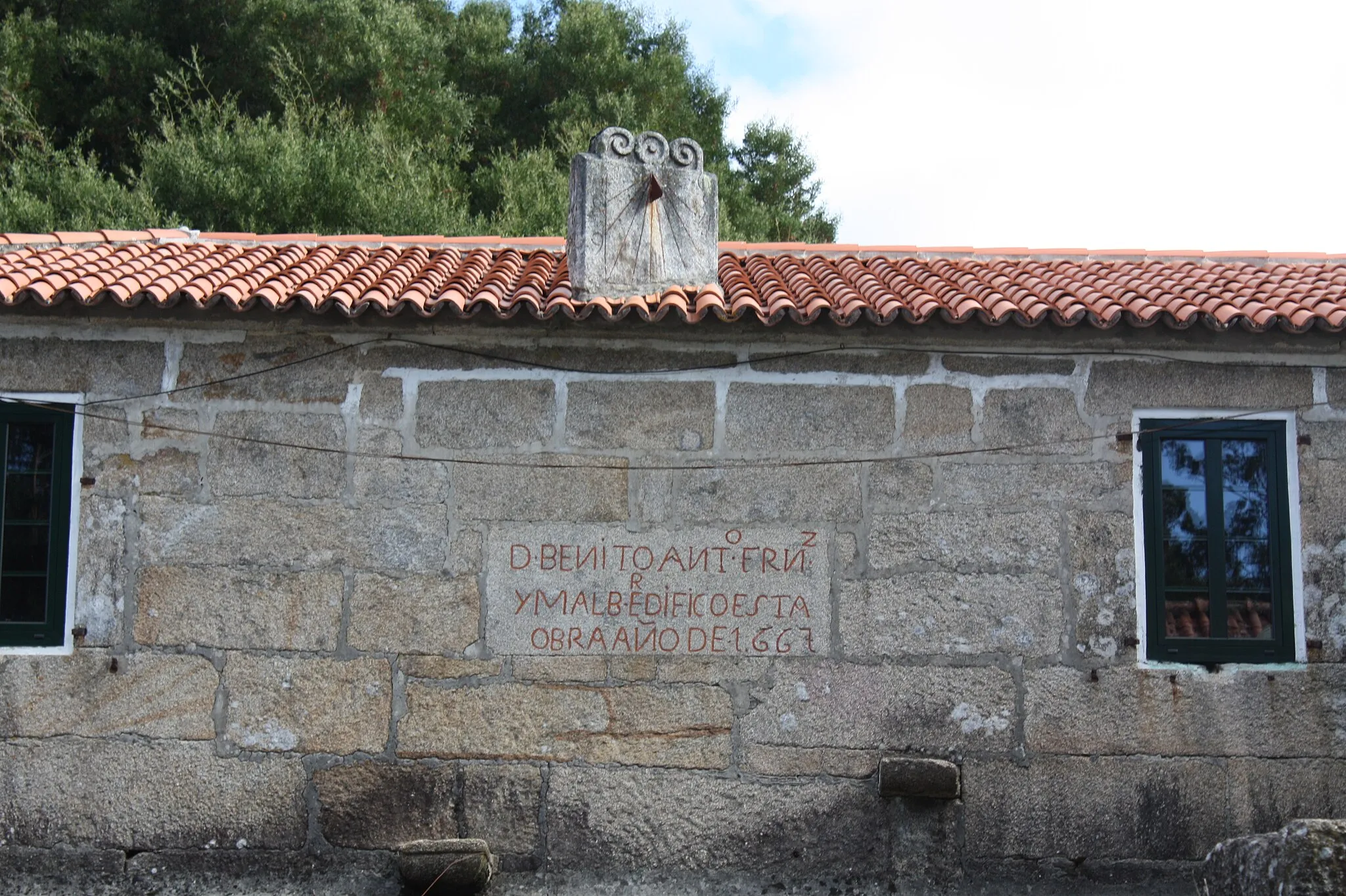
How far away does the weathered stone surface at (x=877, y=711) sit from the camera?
6.38m

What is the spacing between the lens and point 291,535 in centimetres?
648

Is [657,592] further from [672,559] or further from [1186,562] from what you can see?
[1186,562]

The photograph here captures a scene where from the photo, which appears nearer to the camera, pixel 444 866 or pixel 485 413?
pixel 444 866

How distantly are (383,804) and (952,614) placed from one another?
289 cm

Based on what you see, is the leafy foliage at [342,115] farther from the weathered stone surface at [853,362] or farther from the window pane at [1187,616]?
the window pane at [1187,616]

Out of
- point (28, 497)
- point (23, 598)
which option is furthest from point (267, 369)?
point (23, 598)

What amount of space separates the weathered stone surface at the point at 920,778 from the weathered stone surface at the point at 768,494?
1.20 meters

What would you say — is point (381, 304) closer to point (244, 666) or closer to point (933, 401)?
point (244, 666)

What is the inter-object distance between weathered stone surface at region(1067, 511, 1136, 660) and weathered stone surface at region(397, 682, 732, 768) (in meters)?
1.80

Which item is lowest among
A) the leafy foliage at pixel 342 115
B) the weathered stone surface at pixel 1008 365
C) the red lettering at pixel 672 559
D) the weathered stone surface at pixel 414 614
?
the weathered stone surface at pixel 414 614

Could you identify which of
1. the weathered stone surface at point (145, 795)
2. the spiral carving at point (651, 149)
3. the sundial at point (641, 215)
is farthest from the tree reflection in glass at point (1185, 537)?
the weathered stone surface at point (145, 795)

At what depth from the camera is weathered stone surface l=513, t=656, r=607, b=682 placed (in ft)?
21.0

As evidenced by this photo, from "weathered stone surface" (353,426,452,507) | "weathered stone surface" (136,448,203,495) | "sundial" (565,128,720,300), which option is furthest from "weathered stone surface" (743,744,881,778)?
"weathered stone surface" (136,448,203,495)

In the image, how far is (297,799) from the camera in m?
6.34
